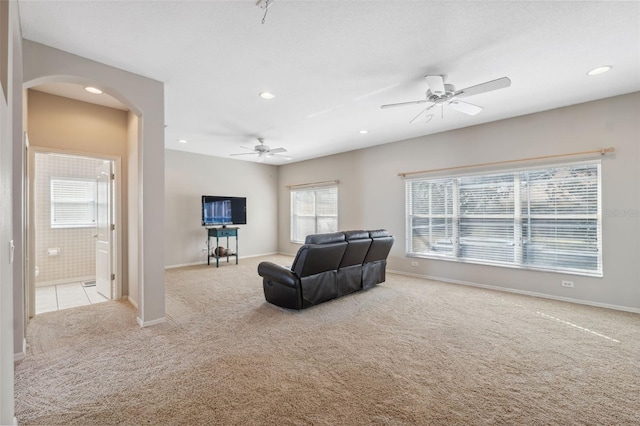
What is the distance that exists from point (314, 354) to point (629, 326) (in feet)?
11.5

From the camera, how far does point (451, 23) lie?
7.45ft

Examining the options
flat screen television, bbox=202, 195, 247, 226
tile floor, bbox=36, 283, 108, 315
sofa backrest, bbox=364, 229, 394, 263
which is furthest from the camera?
flat screen television, bbox=202, 195, 247, 226

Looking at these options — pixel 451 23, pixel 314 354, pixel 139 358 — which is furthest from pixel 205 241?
pixel 451 23

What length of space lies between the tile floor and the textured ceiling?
119 inches

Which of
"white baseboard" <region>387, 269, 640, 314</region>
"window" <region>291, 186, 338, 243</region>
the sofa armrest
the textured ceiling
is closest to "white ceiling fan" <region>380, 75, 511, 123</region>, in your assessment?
the textured ceiling

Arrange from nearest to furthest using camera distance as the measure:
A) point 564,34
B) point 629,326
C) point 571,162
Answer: point 564,34 < point 629,326 < point 571,162

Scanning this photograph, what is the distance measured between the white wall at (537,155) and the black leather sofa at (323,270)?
1.65 meters

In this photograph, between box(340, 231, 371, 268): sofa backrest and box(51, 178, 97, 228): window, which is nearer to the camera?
box(340, 231, 371, 268): sofa backrest

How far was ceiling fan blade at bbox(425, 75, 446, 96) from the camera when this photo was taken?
9.77 ft

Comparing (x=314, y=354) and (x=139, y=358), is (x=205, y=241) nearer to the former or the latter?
(x=139, y=358)

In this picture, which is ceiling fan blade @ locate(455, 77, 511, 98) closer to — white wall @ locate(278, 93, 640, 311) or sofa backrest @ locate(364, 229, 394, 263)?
white wall @ locate(278, 93, 640, 311)

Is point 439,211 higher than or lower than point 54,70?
lower

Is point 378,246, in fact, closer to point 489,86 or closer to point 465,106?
point 465,106

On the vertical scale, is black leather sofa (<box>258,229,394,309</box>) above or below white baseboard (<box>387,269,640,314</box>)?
above
